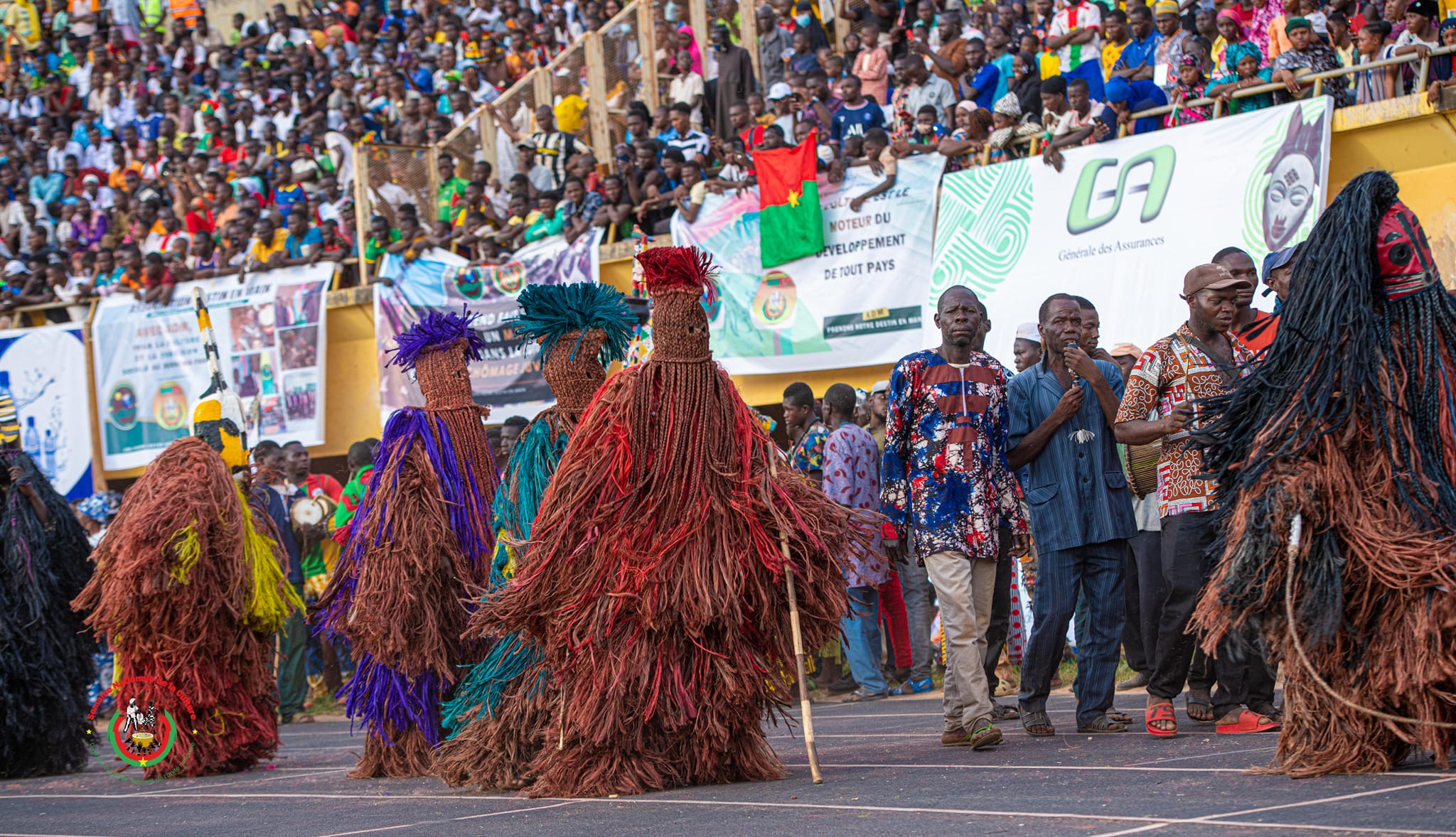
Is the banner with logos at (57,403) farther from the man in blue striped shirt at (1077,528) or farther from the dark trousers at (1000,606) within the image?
the man in blue striped shirt at (1077,528)

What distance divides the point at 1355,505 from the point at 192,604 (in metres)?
5.99

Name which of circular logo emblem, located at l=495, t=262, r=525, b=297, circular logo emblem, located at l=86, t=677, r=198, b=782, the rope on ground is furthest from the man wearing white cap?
circular logo emblem, located at l=495, t=262, r=525, b=297

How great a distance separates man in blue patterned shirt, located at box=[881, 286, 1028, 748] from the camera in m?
7.14

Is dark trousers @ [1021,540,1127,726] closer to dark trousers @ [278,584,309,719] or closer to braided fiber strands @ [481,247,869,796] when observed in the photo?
braided fiber strands @ [481,247,869,796]

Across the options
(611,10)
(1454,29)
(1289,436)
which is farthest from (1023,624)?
(611,10)

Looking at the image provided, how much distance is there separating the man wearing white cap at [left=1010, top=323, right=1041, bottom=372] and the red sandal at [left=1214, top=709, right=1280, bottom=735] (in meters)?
2.95

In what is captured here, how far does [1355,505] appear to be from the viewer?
532 centimetres

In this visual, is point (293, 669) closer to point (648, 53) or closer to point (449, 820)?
point (449, 820)

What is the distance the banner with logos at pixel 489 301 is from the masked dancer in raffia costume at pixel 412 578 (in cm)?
759

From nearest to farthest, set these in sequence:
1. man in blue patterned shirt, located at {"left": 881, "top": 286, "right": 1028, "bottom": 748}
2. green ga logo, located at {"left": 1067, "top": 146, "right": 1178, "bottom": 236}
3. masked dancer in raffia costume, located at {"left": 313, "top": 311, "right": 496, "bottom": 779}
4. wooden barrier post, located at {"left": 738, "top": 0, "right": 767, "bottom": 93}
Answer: man in blue patterned shirt, located at {"left": 881, "top": 286, "right": 1028, "bottom": 748}, masked dancer in raffia costume, located at {"left": 313, "top": 311, "right": 496, "bottom": 779}, green ga logo, located at {"left": 1067, "top": 146, "right": 1178, "bottom": 236}, wooden barrier post, located at {"left": 738, "top": 0, "right": 767, "bottom": 93}

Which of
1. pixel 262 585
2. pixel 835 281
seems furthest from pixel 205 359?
pixel 262 585

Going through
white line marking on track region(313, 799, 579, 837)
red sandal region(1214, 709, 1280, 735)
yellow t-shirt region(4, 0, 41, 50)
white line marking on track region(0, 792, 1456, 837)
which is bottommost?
white line marking on track region(313, 799, 579, 837)

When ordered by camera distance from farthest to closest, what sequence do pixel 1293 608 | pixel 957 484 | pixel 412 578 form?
pixel 412 578 → pixel 957 484 → pixel 1293 608

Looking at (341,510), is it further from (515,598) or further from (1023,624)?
(515,598)
